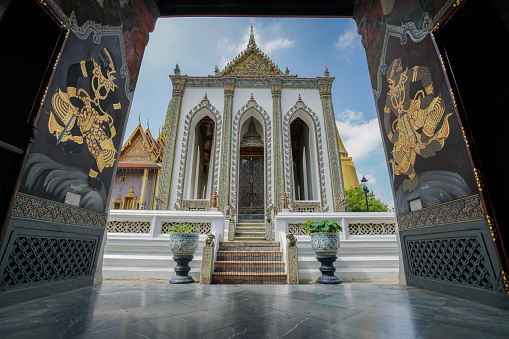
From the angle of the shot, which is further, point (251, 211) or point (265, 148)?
point (251, 211)

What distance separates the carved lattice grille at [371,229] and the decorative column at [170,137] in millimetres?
6380

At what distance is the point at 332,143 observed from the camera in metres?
9.59

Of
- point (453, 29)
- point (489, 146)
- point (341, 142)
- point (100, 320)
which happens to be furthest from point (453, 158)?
point (341, 142)

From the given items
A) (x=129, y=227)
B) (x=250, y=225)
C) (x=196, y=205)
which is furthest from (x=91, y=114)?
(x=196, y=205)

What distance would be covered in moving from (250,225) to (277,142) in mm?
3525

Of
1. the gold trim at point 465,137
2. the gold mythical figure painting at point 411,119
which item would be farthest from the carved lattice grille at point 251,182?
the gold trim at point 465,137

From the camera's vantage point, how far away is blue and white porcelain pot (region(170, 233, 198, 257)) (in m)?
4.05

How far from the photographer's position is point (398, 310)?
5.73 feet

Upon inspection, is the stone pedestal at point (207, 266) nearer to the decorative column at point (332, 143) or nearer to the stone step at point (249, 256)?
the stone step at point (249, 256)

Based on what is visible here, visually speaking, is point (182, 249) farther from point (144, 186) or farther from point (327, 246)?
point (144, 186)

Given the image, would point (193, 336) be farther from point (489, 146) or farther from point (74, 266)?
point (489, 146)

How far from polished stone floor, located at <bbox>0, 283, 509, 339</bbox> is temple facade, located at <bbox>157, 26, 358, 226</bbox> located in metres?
6.17

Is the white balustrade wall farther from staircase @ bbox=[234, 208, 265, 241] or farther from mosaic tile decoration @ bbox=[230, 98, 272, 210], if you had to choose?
mosaic tile decoration @ bbox=[230, 98, 272, 210]

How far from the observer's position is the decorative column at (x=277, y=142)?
8.95m
